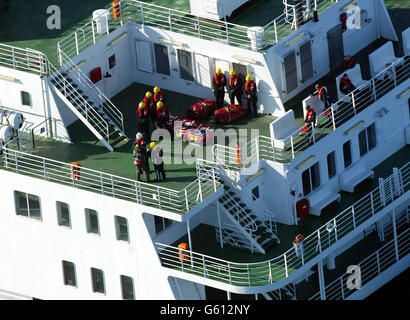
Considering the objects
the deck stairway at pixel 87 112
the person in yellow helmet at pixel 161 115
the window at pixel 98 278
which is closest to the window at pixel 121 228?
the window at pixel 98 278

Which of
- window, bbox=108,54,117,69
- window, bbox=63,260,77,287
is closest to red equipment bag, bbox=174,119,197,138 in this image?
window, bbox=108,54,117,69

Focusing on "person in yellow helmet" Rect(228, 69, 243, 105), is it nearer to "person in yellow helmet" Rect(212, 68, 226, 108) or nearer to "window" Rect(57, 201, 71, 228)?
"person in yellow helmet" Rect(212, 68, 226, 108)

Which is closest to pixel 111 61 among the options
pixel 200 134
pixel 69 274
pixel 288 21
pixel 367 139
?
pixel 200 134

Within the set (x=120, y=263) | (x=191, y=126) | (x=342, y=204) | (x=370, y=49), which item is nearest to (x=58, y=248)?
(x=120, y=263)

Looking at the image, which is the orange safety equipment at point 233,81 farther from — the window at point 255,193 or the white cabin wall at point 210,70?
the window at point 255,193

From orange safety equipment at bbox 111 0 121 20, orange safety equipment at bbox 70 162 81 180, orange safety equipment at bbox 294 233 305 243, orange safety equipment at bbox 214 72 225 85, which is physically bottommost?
orange safety equipment at bbox 294 233 305 243

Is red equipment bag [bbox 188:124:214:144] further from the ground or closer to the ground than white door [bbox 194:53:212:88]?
closer to the ground

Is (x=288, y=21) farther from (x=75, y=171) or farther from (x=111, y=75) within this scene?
(x=75, y=171)
